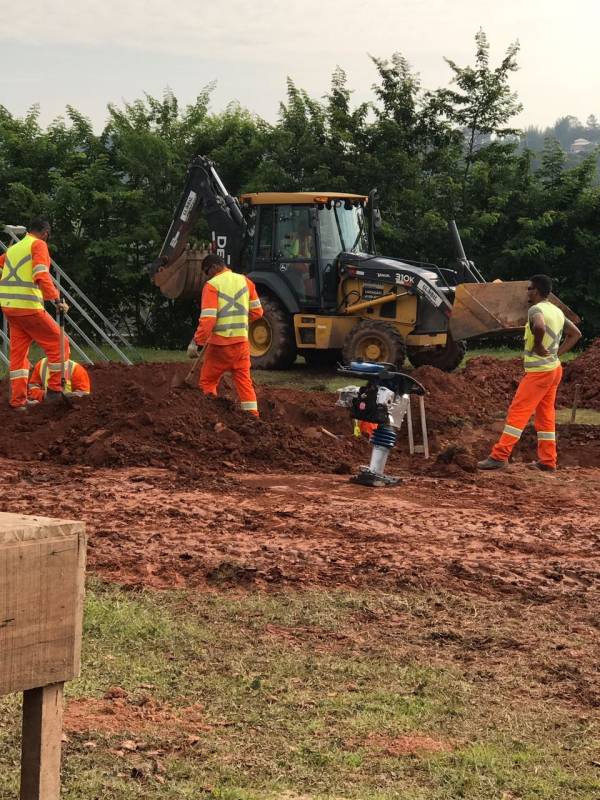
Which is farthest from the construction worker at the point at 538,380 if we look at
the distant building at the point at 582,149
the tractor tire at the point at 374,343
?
the distant building at the point at 582,149

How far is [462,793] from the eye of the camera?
4.88 metres

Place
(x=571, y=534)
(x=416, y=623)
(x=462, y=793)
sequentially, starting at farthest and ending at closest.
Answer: (x=571, y=534) → (x=416, y=623) → (x=462, y=793)

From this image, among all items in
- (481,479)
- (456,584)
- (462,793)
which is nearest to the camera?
(462,793)

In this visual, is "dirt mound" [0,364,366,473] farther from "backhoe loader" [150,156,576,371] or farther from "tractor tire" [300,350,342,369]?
"tractor tire" [300,350,342,369]

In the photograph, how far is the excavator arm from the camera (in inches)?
820

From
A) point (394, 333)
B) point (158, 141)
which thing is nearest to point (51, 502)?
point (394, 333)

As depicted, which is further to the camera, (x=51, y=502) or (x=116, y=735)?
(x=51, y=502)

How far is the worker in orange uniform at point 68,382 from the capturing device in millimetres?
14880

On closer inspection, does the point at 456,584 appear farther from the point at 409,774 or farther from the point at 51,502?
the point at 51,502

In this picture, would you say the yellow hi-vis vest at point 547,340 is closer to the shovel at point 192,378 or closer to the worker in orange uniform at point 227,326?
the worker in orange uniform at point 227,326

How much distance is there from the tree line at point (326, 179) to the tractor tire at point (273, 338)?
5.50 m

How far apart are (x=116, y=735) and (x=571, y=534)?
17.1ft

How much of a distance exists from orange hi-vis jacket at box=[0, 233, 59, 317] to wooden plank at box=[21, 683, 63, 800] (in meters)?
11.2

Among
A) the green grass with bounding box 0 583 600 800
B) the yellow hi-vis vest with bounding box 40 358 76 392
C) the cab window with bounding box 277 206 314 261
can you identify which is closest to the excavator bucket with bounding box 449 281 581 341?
the cab window with bounding box 277 206 314 261
